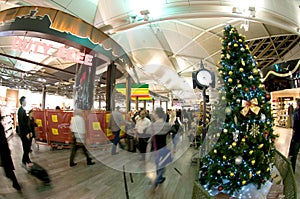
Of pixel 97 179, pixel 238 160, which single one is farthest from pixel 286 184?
pixel 97 179

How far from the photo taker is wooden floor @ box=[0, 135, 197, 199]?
8.07ft

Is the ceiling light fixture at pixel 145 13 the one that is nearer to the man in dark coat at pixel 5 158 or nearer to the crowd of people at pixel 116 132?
the crowd of people at pixel 116 132

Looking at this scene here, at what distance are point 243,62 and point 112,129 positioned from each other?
3.17 m

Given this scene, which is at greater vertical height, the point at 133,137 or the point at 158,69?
the point at 158,69

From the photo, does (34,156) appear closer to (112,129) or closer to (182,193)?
(112,129)

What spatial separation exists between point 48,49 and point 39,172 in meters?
2.16

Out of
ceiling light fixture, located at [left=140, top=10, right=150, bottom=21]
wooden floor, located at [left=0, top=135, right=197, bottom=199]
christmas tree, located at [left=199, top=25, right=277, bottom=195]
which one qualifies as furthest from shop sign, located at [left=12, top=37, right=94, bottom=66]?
christmas tree, located at [left=199, top=25, right=277, bottom=195]

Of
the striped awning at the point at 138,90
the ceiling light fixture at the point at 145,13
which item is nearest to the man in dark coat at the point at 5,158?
the striped awning at the point at 138,90

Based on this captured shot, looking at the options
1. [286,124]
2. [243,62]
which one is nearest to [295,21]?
[243,62]

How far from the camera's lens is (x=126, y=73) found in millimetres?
3395

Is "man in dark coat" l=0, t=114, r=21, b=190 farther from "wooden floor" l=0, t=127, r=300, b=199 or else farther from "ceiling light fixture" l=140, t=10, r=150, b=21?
"ceiling light fixture" l=140, t=10, r=150, b=21

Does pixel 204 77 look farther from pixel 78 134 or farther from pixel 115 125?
pixel 78 134

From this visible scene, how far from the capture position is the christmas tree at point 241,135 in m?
2.25

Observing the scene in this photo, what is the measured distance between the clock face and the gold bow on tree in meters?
1.23
